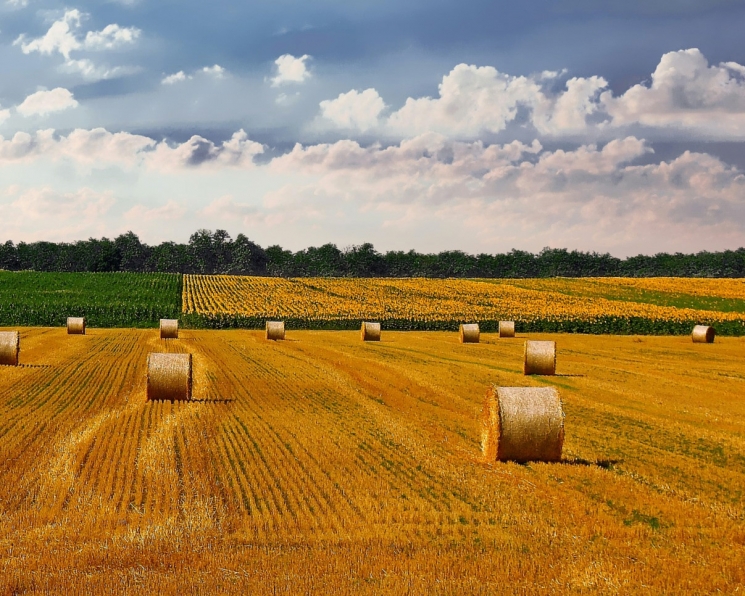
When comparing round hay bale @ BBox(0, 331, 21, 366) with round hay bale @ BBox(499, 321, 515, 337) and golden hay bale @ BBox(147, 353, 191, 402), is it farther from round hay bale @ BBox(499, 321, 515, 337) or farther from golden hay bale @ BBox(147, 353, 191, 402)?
round hay bale @ BBox(499, 321, 515, 337)

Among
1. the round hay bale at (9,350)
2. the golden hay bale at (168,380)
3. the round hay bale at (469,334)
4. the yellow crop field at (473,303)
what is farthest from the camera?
the yellow crop field at (473,303)

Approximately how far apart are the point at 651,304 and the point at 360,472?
235 ft

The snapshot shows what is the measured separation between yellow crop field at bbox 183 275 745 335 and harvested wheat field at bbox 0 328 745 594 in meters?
39.9

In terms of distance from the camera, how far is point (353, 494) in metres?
12.5

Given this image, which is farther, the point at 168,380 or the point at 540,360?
the point at 540,360

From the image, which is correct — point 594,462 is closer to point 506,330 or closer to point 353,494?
point 353,494

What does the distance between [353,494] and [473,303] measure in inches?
2720

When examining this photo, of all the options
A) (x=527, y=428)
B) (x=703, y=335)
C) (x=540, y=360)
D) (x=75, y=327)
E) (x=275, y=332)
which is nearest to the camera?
(x=527, y=428)

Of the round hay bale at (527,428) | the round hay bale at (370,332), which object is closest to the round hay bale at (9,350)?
the round hay bale at (370,332)

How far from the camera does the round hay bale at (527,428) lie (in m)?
Result: 14.9

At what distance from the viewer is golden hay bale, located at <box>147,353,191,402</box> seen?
73.5 ft

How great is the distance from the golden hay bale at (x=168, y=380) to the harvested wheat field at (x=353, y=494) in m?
0.45

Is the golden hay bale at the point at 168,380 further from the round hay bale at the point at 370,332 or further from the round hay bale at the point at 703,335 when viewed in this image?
the round hay bale at the point at 703,335

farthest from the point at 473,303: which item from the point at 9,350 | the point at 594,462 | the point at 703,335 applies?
the point at 594,462
